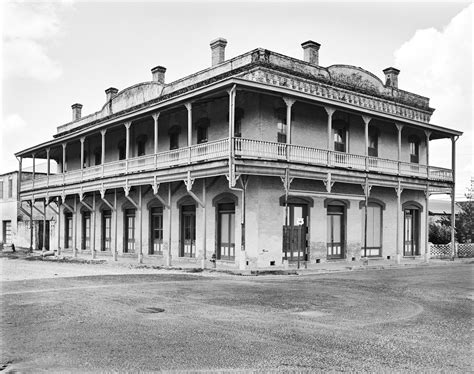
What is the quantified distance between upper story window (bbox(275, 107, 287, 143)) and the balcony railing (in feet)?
3.98

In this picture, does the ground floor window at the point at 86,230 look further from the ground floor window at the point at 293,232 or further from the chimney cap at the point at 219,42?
the ground floor window at the point at 293,232

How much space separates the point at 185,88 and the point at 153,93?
4587mm

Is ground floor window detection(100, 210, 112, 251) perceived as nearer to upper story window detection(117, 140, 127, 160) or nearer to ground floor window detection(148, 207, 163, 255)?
upper story window detection(117, 140, 127, 160)

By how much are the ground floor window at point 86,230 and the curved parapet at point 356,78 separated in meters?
17.7

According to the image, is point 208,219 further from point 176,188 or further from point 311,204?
point 311,204

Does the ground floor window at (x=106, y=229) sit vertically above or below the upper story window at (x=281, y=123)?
below

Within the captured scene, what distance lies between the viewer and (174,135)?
25922 millimetres

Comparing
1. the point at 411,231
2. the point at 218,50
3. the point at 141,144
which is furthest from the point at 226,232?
the point at 411,231

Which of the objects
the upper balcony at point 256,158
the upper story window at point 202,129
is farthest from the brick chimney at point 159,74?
the upper story window at point 202,129

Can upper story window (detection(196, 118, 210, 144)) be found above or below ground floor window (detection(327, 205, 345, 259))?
above

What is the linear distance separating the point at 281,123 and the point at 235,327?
14.2m

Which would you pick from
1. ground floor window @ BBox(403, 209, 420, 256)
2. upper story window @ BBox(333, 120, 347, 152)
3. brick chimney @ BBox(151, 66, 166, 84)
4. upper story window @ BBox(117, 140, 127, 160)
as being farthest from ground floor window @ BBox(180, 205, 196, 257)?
ground floor window @ BBox(403, 209, 420, 256)

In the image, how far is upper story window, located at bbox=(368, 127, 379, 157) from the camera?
85.8 feet

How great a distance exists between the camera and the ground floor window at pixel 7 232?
41.0 m
